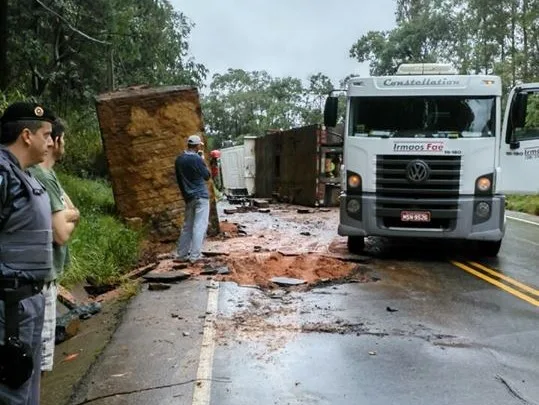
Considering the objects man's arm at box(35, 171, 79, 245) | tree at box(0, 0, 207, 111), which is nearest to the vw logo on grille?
man's arm at box(35, 171, 79, 245)

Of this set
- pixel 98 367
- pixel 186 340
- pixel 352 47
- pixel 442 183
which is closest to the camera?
pixel 98 367

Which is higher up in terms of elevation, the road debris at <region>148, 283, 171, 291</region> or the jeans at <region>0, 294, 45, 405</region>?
the jeans at <region>0, 294, 45, 405</region>

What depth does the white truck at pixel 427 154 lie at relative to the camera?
9.11 metres

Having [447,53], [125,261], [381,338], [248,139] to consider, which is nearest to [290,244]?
[125,261]

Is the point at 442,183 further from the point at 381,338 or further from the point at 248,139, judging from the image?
the point at 248,139

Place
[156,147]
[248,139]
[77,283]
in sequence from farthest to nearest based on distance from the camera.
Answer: [248,139]
[156,147]
[77,283]

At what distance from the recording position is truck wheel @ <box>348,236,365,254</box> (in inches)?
399

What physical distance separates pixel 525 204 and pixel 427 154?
13509 millimetres

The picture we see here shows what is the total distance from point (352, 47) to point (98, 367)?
41.1 m

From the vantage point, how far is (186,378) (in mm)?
4734

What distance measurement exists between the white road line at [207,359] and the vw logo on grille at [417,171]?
369 cm

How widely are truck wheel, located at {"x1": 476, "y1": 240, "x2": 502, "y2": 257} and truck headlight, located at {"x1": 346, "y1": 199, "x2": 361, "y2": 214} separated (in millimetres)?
2215

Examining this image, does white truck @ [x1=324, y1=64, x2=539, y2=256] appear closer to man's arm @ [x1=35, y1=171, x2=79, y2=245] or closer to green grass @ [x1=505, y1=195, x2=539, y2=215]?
man's arm @ [x1=35, y1=171, x2=79, y2=245]

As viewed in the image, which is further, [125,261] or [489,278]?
[125,261]
